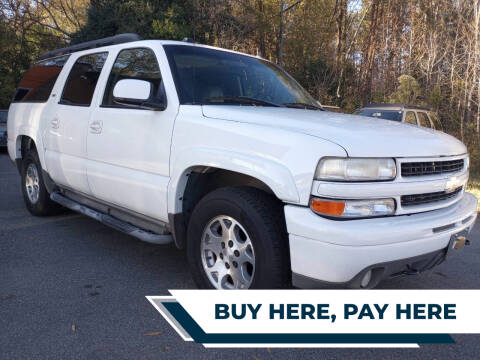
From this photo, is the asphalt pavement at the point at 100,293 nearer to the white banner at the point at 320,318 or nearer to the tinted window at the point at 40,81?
the white banner at the point at 320,318

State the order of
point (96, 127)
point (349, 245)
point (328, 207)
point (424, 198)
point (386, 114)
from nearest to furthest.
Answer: point (349, 245) → point (328, 207) → point (424, 198) → point (96, 127) → point (386, 114)

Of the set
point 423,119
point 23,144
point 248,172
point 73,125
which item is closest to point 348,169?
point 248,172

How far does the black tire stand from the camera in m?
5.39

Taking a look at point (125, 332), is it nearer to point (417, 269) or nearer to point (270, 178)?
point (270, 178)

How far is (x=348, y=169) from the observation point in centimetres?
243

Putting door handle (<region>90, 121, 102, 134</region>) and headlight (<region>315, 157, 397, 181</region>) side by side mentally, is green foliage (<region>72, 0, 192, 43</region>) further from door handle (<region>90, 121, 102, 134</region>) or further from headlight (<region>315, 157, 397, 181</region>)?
headlight (<region>315, 157, 397, 181</region>)

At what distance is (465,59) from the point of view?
11.9m

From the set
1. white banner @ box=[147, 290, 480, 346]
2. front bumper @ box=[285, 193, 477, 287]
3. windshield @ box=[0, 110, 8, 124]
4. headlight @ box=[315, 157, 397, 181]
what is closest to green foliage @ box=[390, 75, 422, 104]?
white banner @ box=[147, 290, 480, 346]

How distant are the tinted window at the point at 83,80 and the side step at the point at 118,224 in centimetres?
108

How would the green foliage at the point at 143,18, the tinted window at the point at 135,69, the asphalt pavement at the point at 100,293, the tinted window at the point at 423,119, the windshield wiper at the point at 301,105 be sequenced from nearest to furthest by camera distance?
1. the asphalt pavement at the point at 100,293
2. the tinted window at the point at 135,69
3. the windshield wiper at the point at 301,105
4. the tinted window at the point at 423,119
5. the green foliage at the point at 143,18

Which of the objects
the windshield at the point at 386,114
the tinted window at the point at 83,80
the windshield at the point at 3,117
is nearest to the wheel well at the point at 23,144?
the tinted window at the point at 83,80

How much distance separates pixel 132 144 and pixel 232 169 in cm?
122

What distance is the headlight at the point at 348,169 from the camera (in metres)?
2.43

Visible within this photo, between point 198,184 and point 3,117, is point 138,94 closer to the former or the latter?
point 198,184
